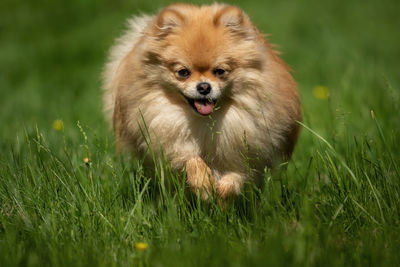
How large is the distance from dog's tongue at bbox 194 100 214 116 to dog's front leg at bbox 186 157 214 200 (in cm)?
31

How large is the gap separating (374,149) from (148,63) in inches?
62.1

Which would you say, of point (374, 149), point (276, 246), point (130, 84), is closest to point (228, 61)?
point (130, 84)

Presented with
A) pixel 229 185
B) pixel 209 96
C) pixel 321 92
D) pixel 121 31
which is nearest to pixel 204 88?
pixel 209 96

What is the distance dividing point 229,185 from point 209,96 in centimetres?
59

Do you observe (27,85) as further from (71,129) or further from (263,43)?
(263,43)

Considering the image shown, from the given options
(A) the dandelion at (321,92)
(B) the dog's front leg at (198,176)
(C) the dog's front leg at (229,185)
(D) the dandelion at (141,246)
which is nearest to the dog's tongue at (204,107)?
(B) the dog's front leg at (198,176)

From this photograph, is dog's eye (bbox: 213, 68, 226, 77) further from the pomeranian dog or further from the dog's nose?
the dog's nose

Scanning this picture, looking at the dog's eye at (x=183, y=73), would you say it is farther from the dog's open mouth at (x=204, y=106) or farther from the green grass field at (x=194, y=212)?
the green grass field at (x=194, y=212)

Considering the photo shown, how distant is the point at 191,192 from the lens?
10.9 feet

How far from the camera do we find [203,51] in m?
3.12

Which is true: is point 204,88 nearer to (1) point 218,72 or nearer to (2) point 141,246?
(1) point 218,72

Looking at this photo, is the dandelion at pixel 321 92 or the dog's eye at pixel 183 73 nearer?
the dog's eye at pixel 183 73

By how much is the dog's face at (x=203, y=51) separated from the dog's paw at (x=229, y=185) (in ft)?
1.52

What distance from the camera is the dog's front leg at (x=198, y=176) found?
311 centimetres
